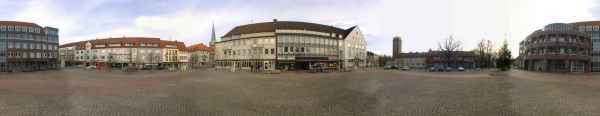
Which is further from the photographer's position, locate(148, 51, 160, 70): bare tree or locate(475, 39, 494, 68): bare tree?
locate(148, 51, 160, 70): bare tree

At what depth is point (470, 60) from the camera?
3418 inches

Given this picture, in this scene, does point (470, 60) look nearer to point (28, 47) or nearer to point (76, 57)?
point (28, 47)

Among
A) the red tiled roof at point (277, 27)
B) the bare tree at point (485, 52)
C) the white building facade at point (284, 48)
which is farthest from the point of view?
the bare tree at point (485, 52)

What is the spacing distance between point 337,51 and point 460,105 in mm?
45092

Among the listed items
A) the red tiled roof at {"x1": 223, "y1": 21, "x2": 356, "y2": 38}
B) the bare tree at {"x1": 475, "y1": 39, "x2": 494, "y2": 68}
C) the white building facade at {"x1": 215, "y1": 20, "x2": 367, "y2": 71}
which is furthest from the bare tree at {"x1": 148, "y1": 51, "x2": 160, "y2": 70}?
the bare tree at {"x1": 475, "y1": 39, "x2": 494, "y2": 68}

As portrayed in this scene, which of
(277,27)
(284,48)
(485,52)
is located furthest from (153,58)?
(485,52)

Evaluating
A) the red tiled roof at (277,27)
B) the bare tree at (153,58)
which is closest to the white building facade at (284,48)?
the red tiled roof at (277,27)

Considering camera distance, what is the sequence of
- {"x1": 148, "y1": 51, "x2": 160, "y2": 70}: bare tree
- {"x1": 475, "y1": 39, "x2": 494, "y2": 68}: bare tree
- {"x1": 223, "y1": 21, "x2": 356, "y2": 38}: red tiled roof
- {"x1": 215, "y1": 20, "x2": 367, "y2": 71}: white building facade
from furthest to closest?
1. {"x1": 148, "y1": 51, "x2": 160, "y2": 70}: bare tree
2. {"x1": 475, "y1": 39, "x2": 494, "y2": 68}: bare tree
3. {"x1": 223, "y1": 21, "x2": 356, "y2": 38}: red tiled roof
4. {"x1": 215, "y1": 20, "x2": 367, "y2": 71}: white building facade

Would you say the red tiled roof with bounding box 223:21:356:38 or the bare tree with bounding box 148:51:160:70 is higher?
the red tiled roof with bounding box 223:21:356:38

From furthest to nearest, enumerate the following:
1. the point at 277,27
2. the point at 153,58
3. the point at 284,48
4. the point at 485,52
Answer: the point at 153,58
the point at 485,52
the point at 277,27
the point at 284,48

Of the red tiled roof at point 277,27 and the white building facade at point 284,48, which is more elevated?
the red tiled roof at point 277,27

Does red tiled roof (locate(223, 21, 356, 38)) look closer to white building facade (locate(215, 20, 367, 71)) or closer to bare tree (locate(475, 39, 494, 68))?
white building facade (locate(215, 20, 367, 71))

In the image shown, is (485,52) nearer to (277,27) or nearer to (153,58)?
(277,27)

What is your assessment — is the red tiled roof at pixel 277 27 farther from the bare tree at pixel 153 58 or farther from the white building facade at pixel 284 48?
the bare tree at pixel 153 58
